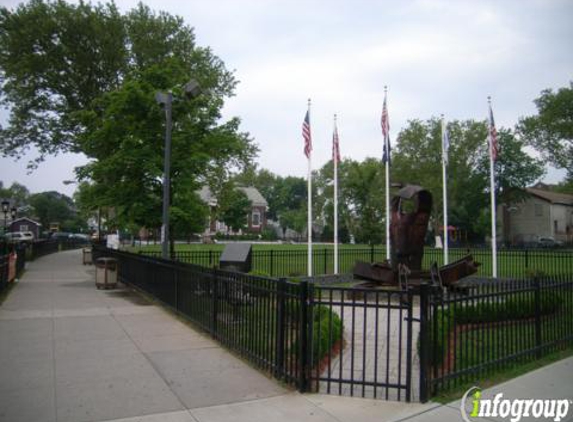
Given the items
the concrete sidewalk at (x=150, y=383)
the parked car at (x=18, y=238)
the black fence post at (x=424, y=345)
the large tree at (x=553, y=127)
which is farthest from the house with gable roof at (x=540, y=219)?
the black fence post at (x=424, y=345)

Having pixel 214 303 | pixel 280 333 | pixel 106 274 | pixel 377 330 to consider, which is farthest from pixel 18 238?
pixel 377 330

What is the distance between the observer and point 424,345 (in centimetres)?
523

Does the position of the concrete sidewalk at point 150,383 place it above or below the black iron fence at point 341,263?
below

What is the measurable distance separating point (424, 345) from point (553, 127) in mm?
47867

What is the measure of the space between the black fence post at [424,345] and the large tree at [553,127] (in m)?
46.5

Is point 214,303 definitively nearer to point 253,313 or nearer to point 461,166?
point 253,313

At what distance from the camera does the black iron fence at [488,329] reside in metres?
5.39

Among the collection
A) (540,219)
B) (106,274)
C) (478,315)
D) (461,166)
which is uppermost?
(461,166)

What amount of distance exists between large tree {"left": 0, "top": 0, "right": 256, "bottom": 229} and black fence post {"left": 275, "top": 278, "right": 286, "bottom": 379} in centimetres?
965

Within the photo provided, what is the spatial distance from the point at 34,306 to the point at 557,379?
11295mm

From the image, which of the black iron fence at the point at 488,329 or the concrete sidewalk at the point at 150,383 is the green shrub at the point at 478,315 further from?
the concrete sidewalk at the point at 150,383

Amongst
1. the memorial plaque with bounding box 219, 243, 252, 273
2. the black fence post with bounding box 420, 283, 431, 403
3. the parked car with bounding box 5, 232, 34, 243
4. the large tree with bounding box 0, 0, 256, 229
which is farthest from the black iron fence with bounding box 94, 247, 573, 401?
the parked car with bounding box 5, 232, 34, 243

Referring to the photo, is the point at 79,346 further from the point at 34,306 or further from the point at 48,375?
the point at 34,306

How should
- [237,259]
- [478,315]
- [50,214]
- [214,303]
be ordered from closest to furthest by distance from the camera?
[478,315] → [214,303] → [237,259] → [50,214]
